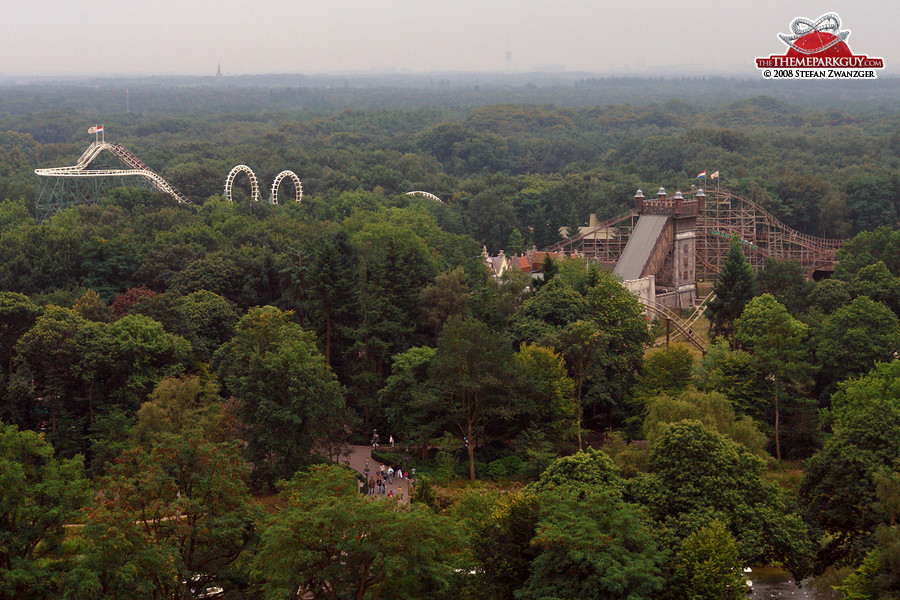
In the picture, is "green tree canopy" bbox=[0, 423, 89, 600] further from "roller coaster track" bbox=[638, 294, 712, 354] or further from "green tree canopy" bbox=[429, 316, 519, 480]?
"roller coaster track" bbox=[638, 294, 712, 354]

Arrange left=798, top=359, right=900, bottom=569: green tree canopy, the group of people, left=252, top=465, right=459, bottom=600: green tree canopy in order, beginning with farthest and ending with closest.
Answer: the group of people, left=798, top=359, right=900, bottom=569: green tree canopy, left=252, top=465, right=459, bottom=600: green tree canopy

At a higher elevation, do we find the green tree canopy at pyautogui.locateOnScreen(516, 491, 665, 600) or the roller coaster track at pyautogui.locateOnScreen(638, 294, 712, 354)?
the green tree canopy at pyautogui.locateOnScreen(516, 491, 665, 600)

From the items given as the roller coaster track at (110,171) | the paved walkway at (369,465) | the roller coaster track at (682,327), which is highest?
the roller coaster track at (110,171)

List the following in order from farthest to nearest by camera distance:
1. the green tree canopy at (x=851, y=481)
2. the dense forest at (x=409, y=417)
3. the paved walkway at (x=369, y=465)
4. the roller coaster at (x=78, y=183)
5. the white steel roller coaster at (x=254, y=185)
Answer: the white steel roller coaster at (x=254, y=185)
the roller coaster at (x=78, y=183)
the paved walkway at (x=369, y=465)
the green tree canopy at (x=851, y=481)
the dense forest at (x=409, y=417)

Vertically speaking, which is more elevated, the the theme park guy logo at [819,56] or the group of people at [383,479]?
the the theme park guy logo at [819,56]

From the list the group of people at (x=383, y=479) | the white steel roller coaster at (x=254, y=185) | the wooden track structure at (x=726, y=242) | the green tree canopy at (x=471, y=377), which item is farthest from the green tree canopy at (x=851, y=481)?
the white steel roller coaster at (x=254, y=185)

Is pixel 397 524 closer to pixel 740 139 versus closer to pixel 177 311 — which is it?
pixel 177 311

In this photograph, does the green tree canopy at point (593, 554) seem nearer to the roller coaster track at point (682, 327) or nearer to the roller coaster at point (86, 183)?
the roller coaster track at point (682, 327)

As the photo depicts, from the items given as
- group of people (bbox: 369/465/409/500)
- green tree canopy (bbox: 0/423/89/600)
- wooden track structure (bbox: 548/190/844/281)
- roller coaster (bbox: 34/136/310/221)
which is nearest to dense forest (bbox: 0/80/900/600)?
green tree canopy (bbox: 0/423/89/600)
